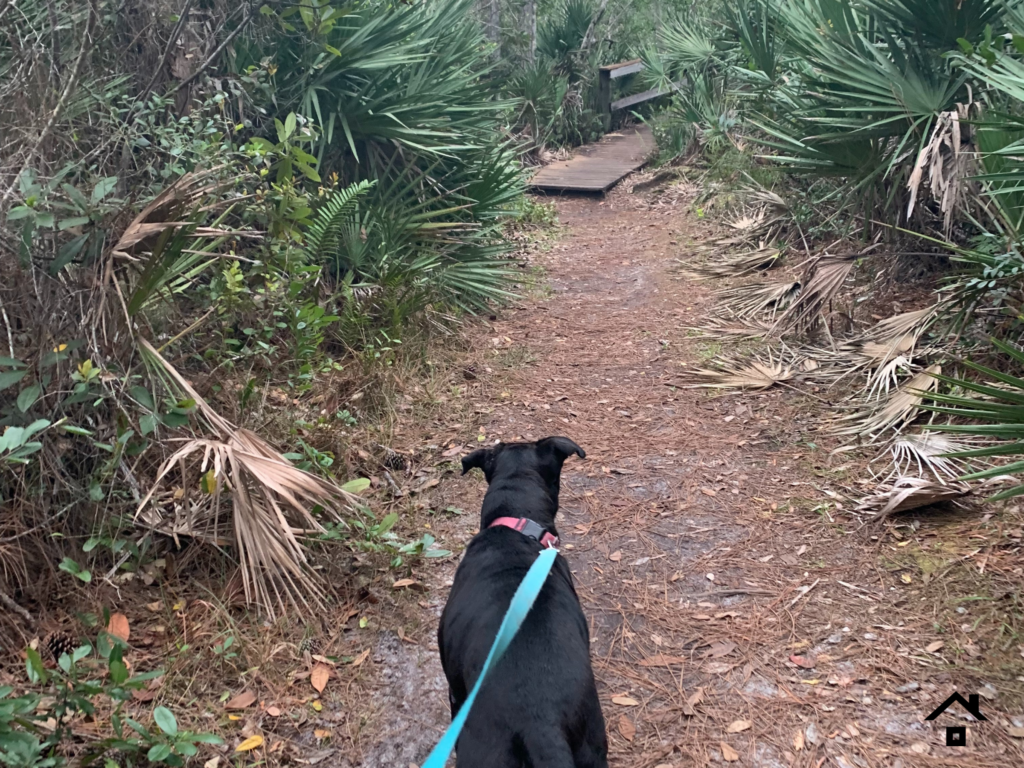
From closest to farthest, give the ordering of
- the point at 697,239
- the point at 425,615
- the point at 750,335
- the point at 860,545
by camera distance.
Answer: the point at 425,615 < the point at 860,545 < the point at 750,335 < the point at 697,239

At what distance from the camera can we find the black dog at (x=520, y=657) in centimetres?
207

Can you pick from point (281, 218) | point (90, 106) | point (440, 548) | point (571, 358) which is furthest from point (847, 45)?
point (90, 106)

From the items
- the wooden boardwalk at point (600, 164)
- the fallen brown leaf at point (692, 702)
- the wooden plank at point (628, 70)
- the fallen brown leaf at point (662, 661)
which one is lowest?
the wooden boardwalk at point (600, 164)

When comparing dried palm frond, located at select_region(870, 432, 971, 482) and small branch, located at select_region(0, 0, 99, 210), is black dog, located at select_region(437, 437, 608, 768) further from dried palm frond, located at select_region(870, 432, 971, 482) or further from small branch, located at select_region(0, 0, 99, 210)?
small branch, located at select_region(0, 0, 99, 210)

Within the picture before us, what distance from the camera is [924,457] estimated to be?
395cm

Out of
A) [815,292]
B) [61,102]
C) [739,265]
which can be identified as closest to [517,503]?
[61,102]

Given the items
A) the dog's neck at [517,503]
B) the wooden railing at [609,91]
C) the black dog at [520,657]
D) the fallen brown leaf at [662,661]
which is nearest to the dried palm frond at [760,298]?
the fallen brown leaf at [662,661]

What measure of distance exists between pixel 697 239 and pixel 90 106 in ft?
21.7

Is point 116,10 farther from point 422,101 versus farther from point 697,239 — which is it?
point 697,239

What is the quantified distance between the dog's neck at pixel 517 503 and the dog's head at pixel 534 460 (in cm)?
6

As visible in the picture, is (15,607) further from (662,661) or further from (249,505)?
(662,661)

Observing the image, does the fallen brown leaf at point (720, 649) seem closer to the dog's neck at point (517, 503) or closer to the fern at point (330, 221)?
the dog's neck at point (517, 503)

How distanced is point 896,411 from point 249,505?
3.49 metres

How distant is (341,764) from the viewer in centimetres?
277
